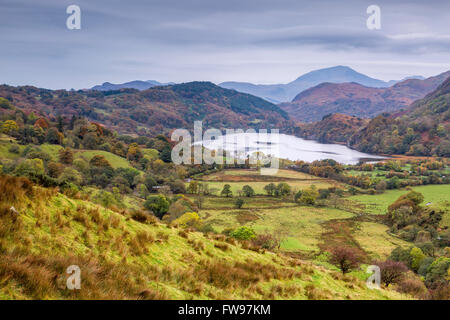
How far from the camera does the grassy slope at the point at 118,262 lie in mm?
5055

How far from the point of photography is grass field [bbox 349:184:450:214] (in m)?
70.2

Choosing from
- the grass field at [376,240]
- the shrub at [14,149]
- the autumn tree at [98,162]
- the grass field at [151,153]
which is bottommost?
the grass field at [376,240]

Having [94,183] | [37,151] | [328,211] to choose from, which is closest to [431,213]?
[328,211]

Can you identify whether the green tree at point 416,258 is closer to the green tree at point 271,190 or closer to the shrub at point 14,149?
the green tree at point 271,190

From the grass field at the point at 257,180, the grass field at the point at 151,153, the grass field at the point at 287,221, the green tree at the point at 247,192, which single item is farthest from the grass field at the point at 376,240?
the grass field at the point at 151,153

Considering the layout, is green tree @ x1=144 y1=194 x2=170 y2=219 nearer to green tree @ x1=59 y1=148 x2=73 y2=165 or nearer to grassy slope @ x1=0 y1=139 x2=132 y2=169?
green tree @ x1=59 y1=148 x2=73 y2=165

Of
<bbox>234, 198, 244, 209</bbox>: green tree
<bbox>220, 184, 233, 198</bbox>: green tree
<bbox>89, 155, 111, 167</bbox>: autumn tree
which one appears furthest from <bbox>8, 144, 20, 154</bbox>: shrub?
<bbox>234, 198, 244, 209</bbox>: green tree

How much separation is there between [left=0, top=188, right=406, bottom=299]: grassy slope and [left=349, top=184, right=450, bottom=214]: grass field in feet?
227

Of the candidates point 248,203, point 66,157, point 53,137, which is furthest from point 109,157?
point 248,203

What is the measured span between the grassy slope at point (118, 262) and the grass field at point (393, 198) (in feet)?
227

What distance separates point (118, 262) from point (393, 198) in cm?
9043

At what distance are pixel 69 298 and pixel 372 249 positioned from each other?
51.3 meters

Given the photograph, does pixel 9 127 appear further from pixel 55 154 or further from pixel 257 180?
pixel 257 180

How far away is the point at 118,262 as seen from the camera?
7152 mm
